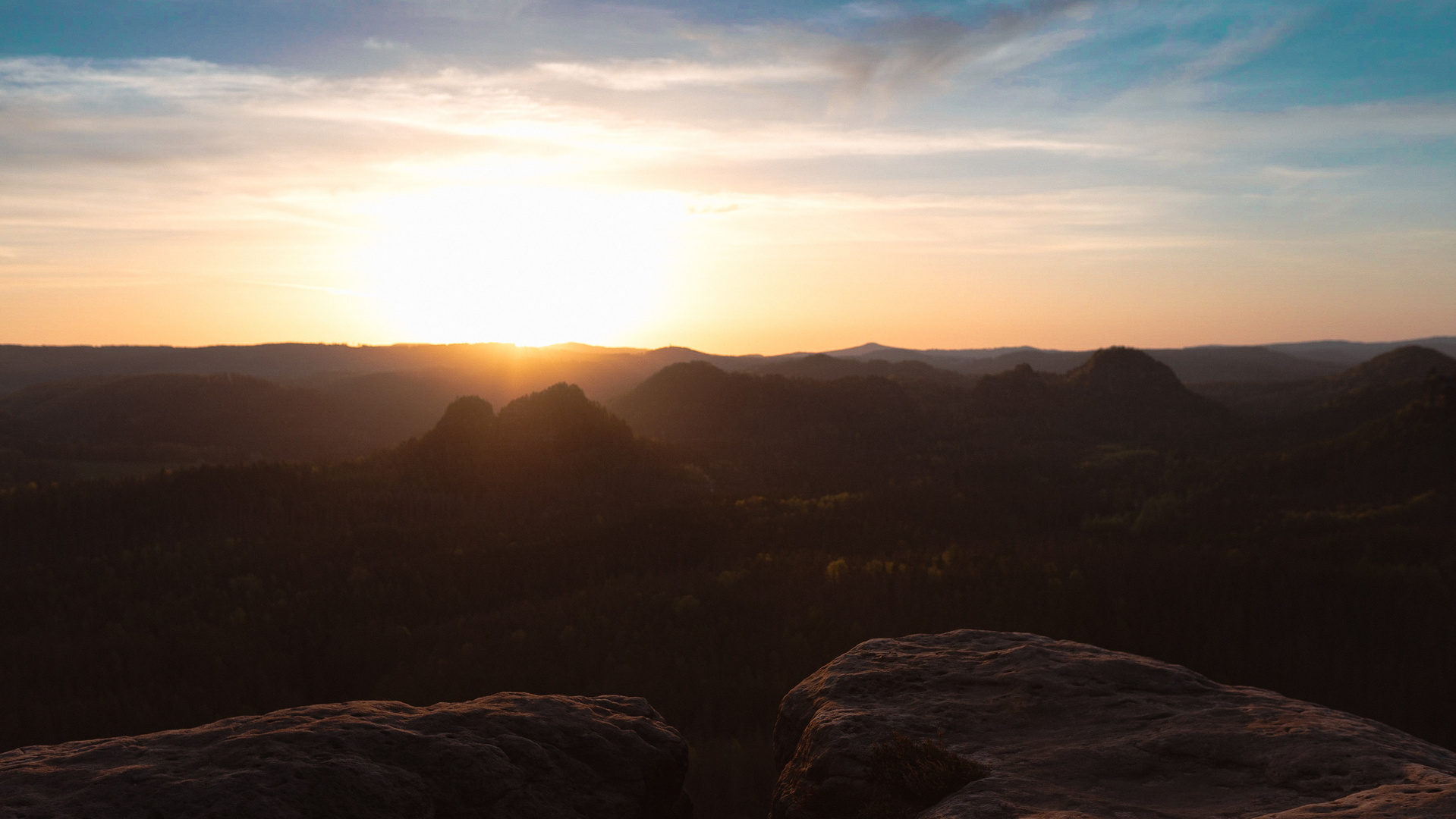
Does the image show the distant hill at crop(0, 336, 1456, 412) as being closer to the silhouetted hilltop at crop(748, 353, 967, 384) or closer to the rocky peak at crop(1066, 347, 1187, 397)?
the silhouetted hilltop at crop(748, 353, 967, 384)

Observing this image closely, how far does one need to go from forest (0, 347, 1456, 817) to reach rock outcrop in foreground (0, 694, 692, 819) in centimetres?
227

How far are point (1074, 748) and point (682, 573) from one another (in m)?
11.9

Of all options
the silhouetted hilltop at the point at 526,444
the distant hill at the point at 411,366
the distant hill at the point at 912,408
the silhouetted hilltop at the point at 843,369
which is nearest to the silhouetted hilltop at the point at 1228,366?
the distant hill at the point at 411,366

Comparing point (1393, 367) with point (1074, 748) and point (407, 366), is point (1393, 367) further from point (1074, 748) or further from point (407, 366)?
point (407, 366)

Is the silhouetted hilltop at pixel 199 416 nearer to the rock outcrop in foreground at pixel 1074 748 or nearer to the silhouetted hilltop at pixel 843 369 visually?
the rock outcrop in foreground at pixel 1074 748

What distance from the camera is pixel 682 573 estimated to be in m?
16.6

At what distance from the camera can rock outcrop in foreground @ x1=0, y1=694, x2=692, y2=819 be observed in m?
4.32

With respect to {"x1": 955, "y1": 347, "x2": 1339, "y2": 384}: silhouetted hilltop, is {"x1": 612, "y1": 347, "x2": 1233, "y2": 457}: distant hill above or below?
below

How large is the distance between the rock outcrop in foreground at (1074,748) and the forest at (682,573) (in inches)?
101

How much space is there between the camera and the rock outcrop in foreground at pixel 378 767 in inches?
170

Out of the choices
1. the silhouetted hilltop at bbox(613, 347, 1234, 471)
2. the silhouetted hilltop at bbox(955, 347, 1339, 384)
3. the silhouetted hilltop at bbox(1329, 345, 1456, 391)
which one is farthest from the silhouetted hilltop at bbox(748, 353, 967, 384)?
the silhouetted hilltop at bbox(1329, 345, 1456, 391)

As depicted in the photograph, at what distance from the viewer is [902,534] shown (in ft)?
67.7

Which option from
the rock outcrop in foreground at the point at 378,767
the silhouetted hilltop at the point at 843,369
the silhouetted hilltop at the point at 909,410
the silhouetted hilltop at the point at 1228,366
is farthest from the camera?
the silhouetted hilltop at the point at 1228,366

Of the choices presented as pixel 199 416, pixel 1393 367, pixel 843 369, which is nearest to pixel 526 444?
pixel 199 416
